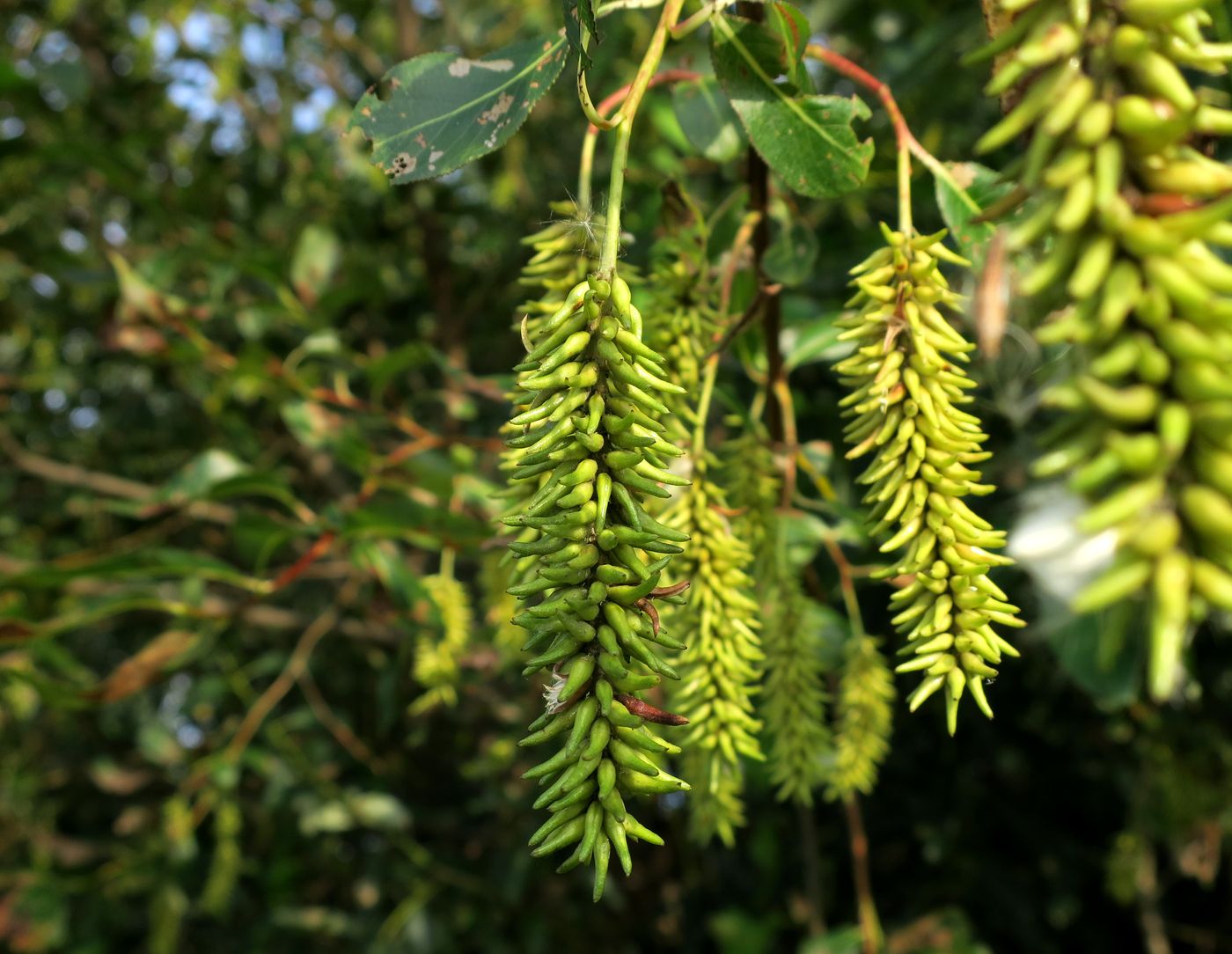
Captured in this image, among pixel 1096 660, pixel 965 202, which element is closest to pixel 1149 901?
pixel 1096 660

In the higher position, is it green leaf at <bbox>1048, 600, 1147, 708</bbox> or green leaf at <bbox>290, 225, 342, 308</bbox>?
green leaf at <bbox>290, 225, 342, 308</bbox>

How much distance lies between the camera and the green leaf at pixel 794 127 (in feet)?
3.04

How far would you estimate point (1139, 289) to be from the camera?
0.46 meters

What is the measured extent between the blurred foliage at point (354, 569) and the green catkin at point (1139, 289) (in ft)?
3.56

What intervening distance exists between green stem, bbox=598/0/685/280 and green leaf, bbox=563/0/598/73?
Answer: 0.15ft

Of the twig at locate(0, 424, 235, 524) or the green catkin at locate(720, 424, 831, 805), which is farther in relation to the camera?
the twig at locate(0, 424, 235, 524)

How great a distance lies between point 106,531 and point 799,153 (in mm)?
3180

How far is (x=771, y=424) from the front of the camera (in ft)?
4.39

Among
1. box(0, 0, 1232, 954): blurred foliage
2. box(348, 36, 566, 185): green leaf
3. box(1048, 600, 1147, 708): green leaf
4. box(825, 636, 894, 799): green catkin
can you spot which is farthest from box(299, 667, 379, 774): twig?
box(348, 36, 566, 185): green leaf

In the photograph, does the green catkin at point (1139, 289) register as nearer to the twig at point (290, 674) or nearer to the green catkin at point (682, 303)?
the green catkin at point (682, 303)

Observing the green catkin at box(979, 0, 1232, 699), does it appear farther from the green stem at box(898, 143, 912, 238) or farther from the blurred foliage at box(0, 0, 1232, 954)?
the blurred foliage at box(0, 0, 1232, 954)

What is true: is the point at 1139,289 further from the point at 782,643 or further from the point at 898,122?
the point at 782,643


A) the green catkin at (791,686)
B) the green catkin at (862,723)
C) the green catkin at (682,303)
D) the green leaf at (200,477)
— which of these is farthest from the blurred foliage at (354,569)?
the green catkin at (682,303)

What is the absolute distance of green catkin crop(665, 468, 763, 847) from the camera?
0.95m
